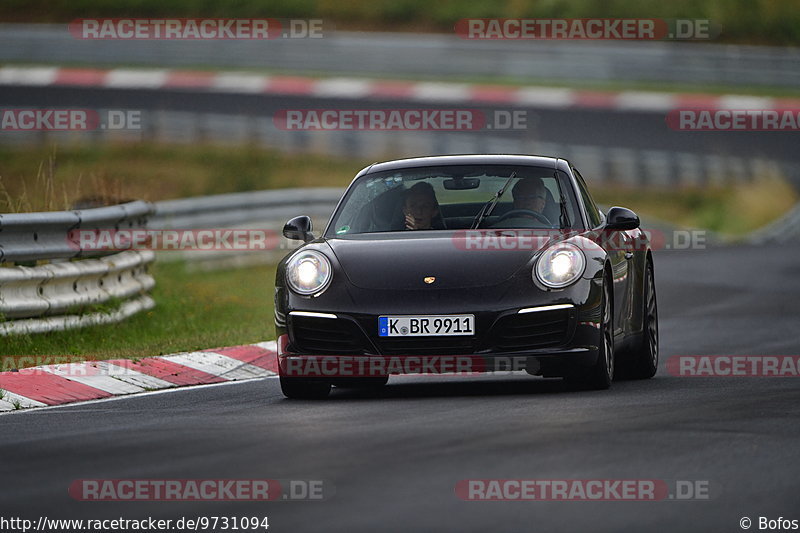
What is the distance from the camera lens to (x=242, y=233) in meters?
22.7

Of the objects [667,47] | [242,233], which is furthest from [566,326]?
[667,47]

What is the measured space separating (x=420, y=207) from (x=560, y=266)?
1255 millimetres

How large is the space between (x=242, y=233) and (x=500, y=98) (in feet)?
54.2

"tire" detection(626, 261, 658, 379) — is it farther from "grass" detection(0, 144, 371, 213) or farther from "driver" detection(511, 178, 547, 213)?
"grass" detection(0, 144, 371, 213)

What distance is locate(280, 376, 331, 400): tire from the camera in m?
9.73

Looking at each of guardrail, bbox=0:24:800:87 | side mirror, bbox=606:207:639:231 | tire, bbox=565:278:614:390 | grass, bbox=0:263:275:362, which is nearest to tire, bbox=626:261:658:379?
side mirror, bbox=606:207:639:231

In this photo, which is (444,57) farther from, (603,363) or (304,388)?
(603,363)

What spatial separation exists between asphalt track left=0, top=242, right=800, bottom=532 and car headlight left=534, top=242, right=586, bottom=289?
62 centimetres

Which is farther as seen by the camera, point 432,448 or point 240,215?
point 240,215

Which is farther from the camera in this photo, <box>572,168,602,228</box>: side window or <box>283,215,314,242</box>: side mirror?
<box>572,168,602,228</box>: side window

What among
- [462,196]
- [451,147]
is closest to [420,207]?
[462,196]

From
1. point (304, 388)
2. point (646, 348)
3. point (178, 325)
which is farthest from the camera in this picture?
point (178, 325)

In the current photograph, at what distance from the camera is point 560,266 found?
9430mm

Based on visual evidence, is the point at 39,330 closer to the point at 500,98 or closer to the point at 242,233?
the point at 242,233
